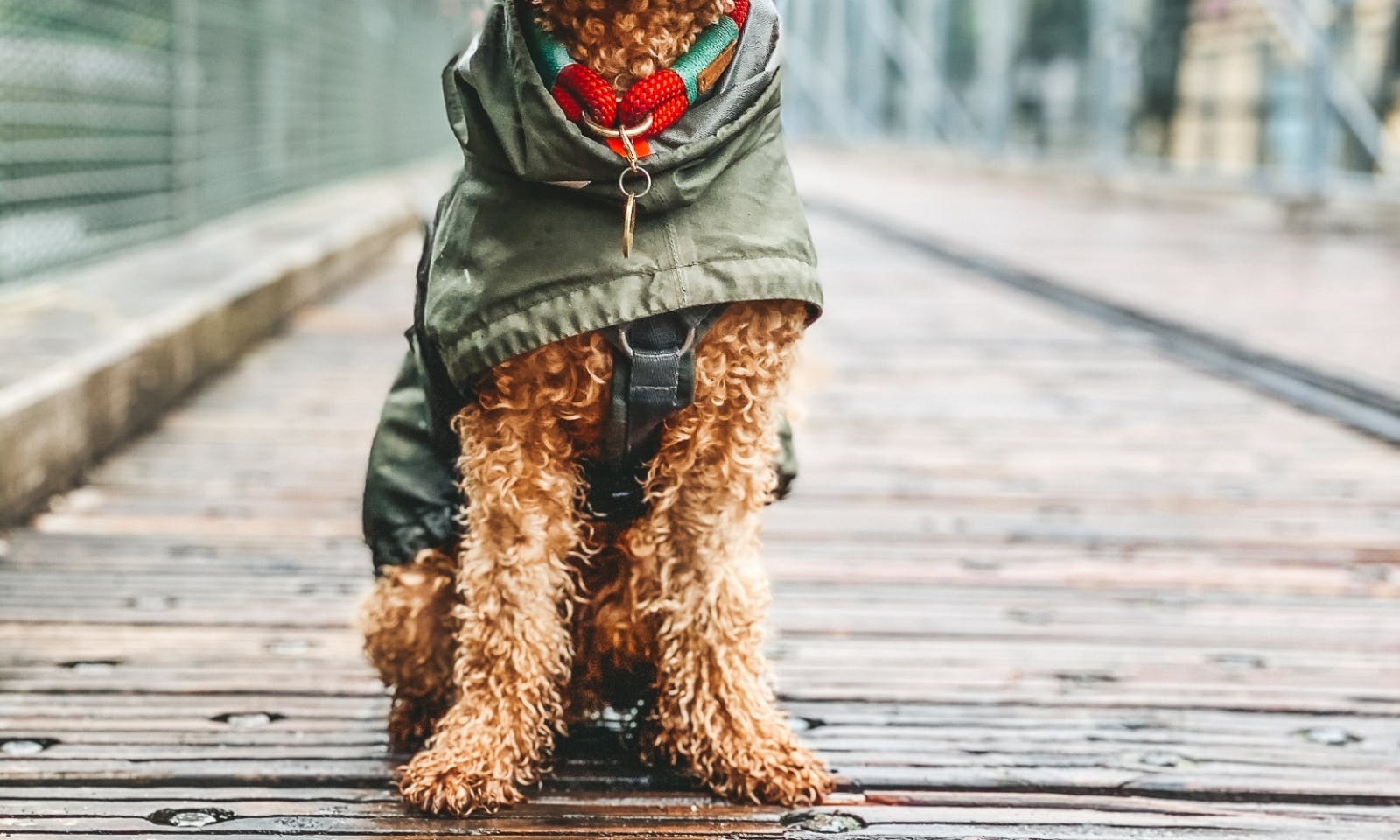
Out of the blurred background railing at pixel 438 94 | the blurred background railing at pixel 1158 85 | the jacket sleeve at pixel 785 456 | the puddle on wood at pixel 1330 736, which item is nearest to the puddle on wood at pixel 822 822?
the jacket sleeve at pixel 785 456

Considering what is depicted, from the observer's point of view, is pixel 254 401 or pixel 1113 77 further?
pixel 1113 77

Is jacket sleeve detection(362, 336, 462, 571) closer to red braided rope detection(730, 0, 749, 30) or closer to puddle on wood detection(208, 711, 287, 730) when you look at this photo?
puddle on wood detection(208, 711, 287, 730)

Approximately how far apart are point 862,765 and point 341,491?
1.90m

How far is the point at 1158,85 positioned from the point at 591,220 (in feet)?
38.5

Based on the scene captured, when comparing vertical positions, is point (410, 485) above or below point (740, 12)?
below

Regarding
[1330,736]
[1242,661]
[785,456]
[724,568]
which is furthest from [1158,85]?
[724,568]

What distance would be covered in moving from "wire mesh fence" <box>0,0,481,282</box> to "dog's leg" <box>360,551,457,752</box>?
88 cm

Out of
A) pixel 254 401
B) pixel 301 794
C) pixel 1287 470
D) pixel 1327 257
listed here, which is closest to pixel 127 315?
pixel 254 401

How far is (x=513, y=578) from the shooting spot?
1923mm

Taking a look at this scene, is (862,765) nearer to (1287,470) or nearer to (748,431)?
(748,431)

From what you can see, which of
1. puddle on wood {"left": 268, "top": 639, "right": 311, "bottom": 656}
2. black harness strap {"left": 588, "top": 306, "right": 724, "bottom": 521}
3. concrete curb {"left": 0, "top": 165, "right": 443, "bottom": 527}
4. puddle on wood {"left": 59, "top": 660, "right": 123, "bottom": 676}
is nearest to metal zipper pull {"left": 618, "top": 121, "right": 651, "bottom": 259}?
black harness strap {"left": 588, "top": 306, "right": 724, "bottom": 521}

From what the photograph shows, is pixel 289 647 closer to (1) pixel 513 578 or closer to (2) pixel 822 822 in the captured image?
(1) pixel 513 578

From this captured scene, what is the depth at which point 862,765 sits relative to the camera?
2.03 meters

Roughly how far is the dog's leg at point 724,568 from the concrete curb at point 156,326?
5.58 ft
